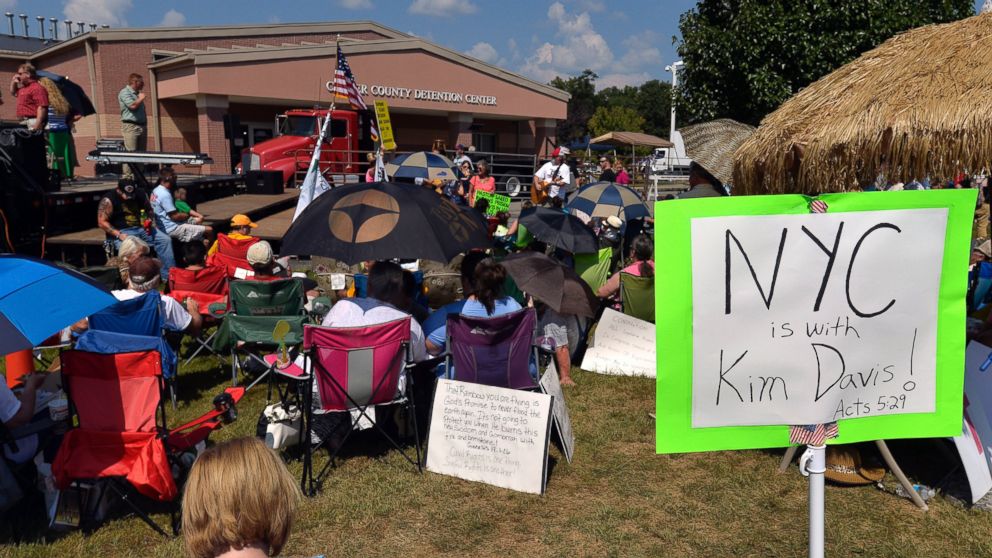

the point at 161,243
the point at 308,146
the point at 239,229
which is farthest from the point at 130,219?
the point at 308,146

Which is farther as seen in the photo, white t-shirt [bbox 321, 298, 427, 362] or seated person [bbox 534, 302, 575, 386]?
seated person [bbox 534, 302, 575, 386]

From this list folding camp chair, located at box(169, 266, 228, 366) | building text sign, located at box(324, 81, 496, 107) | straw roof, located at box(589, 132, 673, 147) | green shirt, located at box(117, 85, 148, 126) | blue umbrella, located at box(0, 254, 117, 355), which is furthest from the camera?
building text sign, located at box(324, 81, 496, 107)

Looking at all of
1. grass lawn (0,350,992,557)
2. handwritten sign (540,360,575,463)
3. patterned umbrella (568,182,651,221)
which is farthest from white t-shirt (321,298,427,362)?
patterned umbrella (568,182,651,221)

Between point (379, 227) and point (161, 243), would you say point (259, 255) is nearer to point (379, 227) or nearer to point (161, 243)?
point (379, 227)

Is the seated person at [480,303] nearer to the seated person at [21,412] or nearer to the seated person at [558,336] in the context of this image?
the seated person at [558,336]

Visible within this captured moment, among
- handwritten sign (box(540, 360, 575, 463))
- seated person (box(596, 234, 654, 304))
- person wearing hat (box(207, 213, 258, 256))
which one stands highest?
person wearing hat (box(207, 213, 258, 256))

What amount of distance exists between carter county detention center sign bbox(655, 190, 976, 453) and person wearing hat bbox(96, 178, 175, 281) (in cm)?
847

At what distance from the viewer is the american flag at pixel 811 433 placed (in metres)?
2.27

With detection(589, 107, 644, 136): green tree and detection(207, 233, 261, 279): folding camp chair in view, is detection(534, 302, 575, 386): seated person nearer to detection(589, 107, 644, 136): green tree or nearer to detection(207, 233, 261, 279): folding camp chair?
detection(207, 233, 261, 279): folding camp chair

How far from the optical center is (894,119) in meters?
4.13

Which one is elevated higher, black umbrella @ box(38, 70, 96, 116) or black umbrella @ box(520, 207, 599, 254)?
black umbrella @ box(38, 70, 96, 116)

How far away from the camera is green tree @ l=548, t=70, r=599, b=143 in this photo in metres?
63.1

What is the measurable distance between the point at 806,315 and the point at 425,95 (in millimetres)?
28663

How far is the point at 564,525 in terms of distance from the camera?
3990mm
